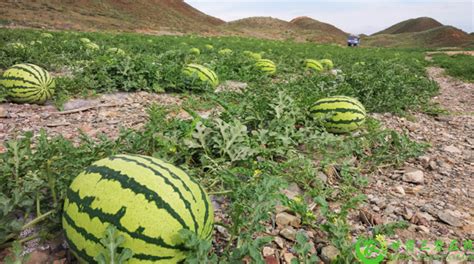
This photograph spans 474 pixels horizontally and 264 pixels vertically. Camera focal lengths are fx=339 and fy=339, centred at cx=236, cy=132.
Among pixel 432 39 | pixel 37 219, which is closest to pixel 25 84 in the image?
pixel 37 219

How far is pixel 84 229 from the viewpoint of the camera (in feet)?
5.05

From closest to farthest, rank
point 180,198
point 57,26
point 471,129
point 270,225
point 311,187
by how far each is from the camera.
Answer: point 180,198 → point 270,225 → point 311,187 → point 471,129 → point 57,26

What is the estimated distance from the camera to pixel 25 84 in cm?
402

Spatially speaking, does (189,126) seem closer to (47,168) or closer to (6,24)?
(47,168)

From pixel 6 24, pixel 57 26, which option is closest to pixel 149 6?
pixel 57 26

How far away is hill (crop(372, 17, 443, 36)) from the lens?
69438 mm

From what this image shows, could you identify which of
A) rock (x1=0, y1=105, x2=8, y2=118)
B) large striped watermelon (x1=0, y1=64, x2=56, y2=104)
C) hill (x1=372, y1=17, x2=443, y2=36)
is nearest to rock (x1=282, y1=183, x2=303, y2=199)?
rock (x1=0, y1=105, x2=8, y2=118)

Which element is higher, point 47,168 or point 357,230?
point 47,168

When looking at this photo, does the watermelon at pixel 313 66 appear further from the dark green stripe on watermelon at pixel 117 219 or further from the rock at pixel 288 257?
the dark green stripe on watermelon at pixel 117 219

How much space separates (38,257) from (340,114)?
2.93m

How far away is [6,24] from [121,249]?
2153 centimetres

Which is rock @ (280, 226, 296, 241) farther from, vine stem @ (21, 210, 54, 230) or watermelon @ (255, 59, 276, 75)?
watermelon @ (255, 59, 276, 75)

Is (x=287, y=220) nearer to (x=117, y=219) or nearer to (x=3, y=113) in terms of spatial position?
(x=117, y=219)

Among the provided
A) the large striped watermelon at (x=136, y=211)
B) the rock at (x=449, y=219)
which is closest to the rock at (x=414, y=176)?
the rock at (x=449, y=219)
